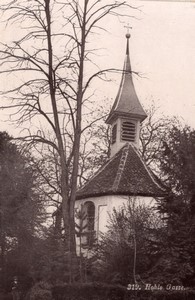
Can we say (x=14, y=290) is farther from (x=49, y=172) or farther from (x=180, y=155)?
(x=49, y=172)

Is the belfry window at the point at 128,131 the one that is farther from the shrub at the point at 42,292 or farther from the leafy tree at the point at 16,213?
the shrub at the point at 42,292

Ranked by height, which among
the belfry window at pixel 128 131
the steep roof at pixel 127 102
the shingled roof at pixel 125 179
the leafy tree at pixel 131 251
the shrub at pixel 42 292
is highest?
the steep roof at pixel 127 102

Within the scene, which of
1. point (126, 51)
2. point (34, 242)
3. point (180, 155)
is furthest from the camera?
point (126, 51)

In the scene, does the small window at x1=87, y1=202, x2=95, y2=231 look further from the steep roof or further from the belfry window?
the steep roof

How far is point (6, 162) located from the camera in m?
30.5

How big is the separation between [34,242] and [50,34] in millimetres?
9029

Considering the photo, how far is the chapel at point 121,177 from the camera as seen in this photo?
2770 centimetres

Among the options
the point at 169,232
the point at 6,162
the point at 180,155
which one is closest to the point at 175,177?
the point at 180,155

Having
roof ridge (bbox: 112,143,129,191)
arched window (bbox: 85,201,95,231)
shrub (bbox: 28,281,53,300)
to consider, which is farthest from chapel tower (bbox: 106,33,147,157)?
shrub (bbox: 28,281,53,300)

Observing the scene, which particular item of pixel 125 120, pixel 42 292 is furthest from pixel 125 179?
pixel 42 292

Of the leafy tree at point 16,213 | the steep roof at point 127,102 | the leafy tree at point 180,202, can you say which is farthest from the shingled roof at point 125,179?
the leafy tree at point 180,202

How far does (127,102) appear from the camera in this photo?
3328 cm

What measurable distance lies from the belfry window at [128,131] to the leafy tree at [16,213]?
5719mm

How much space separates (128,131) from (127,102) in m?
1.93
